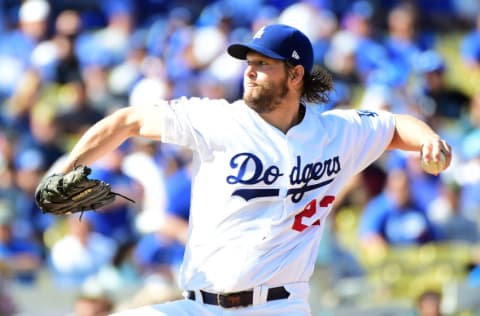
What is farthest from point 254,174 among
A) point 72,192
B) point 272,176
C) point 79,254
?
point 79,254

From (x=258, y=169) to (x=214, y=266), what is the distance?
47 centimetres

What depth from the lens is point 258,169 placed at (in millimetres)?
4871

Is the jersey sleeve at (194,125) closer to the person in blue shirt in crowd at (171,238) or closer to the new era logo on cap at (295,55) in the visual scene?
the new era logo on cap at (295,55)

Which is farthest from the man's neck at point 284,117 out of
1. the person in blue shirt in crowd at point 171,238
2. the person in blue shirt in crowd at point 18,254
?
the person in blue shirt in crowd at point 18,254

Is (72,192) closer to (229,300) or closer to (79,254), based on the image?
(229,300)

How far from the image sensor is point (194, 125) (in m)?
4.84

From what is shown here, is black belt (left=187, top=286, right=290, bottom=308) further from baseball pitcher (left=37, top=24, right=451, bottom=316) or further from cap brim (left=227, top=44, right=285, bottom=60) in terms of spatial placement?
cap brim (left=227, top=44, right=285, bottom=60)

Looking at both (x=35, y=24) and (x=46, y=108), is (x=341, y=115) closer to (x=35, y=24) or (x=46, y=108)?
(x=46, y=108)

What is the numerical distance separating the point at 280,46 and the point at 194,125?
1.76 feet

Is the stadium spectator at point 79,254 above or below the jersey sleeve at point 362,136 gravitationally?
below

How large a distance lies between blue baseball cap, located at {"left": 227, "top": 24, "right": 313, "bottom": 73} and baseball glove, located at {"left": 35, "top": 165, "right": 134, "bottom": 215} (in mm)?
884

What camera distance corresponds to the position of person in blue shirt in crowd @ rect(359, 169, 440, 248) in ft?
29.6

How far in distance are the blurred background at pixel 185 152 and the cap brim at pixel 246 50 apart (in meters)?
2.67

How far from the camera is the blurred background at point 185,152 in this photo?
8.48 metres
